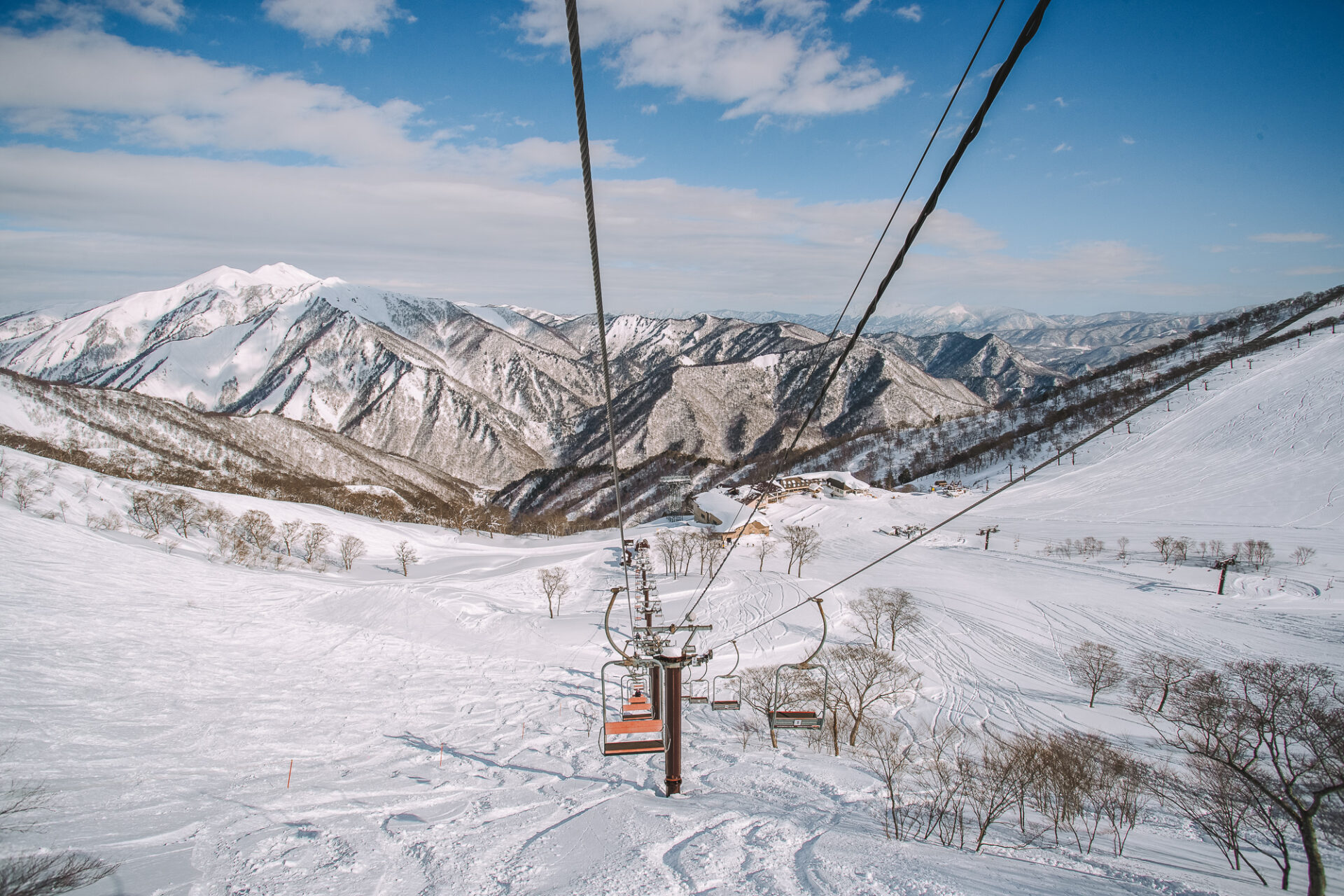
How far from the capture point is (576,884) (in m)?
15.8

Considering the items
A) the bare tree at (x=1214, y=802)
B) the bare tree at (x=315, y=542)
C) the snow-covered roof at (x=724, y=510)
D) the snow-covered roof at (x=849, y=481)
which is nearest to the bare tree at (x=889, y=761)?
the bare tree at (x=1214, y=802)

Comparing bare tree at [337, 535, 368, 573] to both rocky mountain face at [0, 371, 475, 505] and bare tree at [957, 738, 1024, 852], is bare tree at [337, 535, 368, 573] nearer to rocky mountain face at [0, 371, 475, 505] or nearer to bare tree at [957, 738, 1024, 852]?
rocky mountain face at [0, 371, 475, 505]

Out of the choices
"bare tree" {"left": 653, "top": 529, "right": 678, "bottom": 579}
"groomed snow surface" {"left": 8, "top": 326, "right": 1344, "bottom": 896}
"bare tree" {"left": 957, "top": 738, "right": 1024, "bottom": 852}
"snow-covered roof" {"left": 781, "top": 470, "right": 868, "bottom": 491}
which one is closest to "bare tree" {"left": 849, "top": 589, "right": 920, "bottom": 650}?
"groomed snow surface" {"left": 8, "top": 326, "right": 1344, "bottom": 896}

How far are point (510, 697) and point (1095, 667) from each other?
3752 cm

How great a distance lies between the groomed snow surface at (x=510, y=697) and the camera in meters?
17.7

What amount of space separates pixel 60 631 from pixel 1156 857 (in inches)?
2403

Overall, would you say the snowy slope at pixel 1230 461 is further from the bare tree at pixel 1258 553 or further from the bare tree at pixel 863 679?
the bare tree at pixel 863 679

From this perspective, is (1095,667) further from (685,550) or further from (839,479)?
(839,479)

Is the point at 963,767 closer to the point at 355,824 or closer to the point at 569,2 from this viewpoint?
the point at 355,824

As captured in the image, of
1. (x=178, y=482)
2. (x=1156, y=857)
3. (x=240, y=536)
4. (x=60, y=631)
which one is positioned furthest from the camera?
(x=178, y=482)

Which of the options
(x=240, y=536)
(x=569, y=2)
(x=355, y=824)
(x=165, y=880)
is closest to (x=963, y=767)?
(x=355, y=824)

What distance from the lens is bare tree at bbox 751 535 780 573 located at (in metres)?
75.1

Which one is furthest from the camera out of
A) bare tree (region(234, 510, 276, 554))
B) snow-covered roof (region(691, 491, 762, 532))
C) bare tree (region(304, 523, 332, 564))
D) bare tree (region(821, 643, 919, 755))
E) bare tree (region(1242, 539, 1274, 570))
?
snow-covered roof (region(691, 491, 762, 532))

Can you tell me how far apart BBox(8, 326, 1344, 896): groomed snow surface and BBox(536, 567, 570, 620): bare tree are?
170 cm
